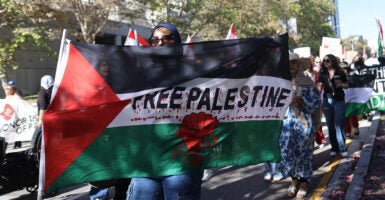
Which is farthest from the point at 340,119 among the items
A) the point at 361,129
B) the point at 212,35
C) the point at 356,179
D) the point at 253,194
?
the point at 212,35

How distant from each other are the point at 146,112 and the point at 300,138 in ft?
9.34

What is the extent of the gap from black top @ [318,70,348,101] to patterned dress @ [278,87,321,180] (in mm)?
2361

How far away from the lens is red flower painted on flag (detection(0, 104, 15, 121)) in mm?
9016

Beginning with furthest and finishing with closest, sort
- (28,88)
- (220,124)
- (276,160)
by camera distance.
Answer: (28,88)
(276,160)
(220,124)

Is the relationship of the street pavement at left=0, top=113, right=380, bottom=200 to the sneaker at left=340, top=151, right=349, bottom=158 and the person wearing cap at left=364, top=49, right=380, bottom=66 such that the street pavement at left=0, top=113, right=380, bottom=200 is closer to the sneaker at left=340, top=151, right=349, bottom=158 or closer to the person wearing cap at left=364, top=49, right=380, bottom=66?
the sneaker at left=340, top=151, right=349, bottom=158

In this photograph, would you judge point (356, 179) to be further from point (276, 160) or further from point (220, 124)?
point (220, 124)

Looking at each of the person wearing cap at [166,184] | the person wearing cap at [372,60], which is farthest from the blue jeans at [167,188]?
the person wearing cap at [372,60]

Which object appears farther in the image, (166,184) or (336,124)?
(336,124)

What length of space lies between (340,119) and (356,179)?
2104 millimetres

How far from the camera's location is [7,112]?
29.8ft

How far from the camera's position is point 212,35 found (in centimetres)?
2962

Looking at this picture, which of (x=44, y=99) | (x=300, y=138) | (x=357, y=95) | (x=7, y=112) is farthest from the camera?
(x=357, y=95)

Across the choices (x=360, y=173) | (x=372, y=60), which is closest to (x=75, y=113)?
(x=360, y=173)

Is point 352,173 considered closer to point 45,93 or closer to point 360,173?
point 360,173
